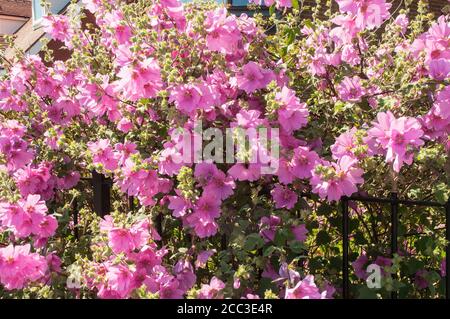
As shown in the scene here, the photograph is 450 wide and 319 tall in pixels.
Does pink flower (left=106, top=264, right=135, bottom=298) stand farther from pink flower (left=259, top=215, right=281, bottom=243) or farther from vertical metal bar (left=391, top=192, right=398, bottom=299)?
vertical metal bar (left=391, top=192, right=398, bottom=299)

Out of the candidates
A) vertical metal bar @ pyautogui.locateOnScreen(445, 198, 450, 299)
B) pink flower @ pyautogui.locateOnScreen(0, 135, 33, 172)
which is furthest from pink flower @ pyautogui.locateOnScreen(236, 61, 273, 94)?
pink flower @ pyautogui.locateOnScreen(0, 135, 33, 172)

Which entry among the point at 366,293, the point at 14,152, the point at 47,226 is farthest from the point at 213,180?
the point at 14,152

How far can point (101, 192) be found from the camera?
2824 millimetres

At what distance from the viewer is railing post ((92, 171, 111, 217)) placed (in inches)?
111

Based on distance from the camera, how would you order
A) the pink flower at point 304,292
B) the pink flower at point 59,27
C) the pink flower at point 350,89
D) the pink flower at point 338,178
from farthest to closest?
1. the pink flower at point 59,27
2. the pink flower at point 350,89
3. the pink flower at point 338,178
4. the pink flower at point 304,292

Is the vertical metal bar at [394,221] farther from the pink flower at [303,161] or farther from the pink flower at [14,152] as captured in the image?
the pink flower at [14,152]

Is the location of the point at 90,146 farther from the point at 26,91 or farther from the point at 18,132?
the point at 26,91

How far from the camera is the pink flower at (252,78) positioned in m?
2.10

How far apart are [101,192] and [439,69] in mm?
1622

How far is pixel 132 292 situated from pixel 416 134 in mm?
992

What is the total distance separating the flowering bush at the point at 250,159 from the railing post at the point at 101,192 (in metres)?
0.31

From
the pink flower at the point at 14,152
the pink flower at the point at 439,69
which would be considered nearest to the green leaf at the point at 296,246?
the pink flower at the point at 439,69

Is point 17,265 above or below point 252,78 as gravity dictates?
below

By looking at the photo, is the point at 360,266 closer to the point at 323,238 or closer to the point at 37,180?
the point at 323,238
